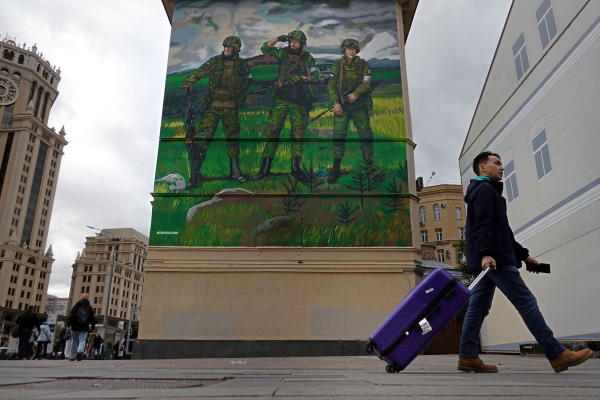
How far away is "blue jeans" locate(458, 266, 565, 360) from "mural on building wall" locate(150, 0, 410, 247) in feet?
40.9

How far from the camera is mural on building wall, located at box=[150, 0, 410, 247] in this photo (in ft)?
56.6

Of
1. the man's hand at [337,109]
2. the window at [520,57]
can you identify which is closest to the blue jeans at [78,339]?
the man's hand at [337,109]

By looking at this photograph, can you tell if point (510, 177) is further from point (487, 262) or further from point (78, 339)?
point (78, 339)

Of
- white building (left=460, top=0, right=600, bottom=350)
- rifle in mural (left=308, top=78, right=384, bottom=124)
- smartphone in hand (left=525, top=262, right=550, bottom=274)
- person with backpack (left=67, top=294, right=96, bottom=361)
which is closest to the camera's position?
smartphone in hand (left=525, top=262, right=550, bottom=274)

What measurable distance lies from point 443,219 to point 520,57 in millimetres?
44197

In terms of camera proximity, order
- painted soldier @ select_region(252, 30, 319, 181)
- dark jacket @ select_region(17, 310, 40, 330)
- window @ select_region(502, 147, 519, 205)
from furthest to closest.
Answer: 1. painted soldier @ select_region(252, 30, 319, 181)
2. window @ select_region(502, 147, 519, 205)
3. dark jacket @ select_region(17, 310, 40, 330)

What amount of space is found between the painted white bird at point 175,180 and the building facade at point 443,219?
144ft

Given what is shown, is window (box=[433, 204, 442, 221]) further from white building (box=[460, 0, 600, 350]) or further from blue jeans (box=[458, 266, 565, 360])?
blue jeans (box=[458, 266, 565, 360])

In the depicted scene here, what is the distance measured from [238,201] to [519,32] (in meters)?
10.6

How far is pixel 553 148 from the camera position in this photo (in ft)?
39.9

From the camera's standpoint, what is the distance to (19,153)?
100188mm

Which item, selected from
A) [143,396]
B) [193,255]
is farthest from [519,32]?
[143,396]

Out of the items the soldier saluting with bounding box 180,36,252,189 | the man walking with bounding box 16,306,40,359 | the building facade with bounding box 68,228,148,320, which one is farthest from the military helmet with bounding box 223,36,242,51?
the building facade with bounding box 68,228,148,320

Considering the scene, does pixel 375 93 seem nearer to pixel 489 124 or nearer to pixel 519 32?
pixel 489 124
